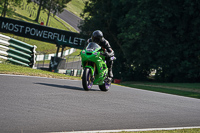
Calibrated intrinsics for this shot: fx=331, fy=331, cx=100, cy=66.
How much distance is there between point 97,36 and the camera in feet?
33.7

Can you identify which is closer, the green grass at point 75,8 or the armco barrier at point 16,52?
the armco barrier at point 16,52

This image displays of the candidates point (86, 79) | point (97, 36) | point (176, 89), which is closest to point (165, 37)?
point (176, 89)

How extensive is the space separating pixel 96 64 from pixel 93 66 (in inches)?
4.4

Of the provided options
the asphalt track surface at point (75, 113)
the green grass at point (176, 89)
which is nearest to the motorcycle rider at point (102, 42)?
the asphalt track surface at point (75, 113)

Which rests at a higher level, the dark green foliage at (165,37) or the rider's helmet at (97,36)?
the dark green foliage at (165,37)

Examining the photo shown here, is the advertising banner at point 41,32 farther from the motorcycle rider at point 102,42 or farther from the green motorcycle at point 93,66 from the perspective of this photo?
the green motorcycle at point 93,66

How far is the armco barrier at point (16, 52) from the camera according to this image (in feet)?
57.4

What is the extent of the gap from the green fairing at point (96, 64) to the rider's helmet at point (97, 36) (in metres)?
Result: 0.34

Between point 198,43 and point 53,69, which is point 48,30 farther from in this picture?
point 198,43

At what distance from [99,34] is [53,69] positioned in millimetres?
27035

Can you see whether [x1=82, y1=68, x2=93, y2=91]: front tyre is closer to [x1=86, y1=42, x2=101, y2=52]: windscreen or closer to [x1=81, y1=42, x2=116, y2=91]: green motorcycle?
[x1=81, y1=42, x2=116, y2=91]: green motorcycle

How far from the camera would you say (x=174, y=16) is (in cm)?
3008

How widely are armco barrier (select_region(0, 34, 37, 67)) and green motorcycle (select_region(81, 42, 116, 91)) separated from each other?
8269 millimetres

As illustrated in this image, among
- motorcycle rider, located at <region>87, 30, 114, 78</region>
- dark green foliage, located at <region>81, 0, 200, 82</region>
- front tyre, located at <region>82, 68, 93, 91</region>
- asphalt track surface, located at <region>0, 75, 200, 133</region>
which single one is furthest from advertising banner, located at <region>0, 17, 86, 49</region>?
asphalt track surface, located at <region>0, 75, 200, 133</region>
